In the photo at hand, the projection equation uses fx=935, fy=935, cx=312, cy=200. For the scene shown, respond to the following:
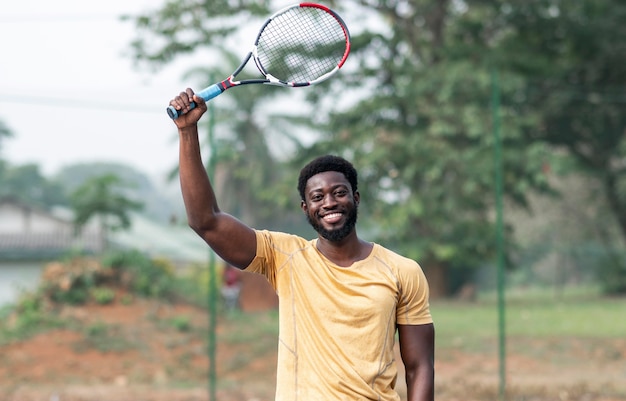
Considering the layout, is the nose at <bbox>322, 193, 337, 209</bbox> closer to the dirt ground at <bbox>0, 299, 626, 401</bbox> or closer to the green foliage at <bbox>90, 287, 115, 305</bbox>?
the dirt ground at <bbox>0, 299, 626, 401</bbox>

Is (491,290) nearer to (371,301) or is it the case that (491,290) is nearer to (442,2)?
(442,2)

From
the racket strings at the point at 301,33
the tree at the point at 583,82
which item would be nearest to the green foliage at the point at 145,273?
the tree at the point at 583,82

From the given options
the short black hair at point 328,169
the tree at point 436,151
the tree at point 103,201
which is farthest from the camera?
the tree at point 436,151

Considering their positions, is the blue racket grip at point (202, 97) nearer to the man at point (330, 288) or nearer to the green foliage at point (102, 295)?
the man at point (330, 288)

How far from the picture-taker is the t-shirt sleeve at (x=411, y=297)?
3398mm

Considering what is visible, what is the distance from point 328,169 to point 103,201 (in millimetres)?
7437

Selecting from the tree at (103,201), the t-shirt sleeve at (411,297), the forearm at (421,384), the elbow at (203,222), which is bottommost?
the forearm at (421,384)

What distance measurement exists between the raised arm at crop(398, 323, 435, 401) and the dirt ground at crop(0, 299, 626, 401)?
237 inches

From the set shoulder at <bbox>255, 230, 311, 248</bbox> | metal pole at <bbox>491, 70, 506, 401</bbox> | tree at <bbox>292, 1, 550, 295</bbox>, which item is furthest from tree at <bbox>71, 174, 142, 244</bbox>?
shoulder at <bbox>255, 230, 311, 248</bbox>

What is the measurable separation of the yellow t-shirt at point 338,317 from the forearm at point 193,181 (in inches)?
9.7

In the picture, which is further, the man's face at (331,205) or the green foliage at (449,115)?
the green foliage at (449,115)

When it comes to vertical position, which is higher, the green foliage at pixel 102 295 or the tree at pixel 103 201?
the tree at pixel 103 201

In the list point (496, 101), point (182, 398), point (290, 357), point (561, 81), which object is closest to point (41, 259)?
point (182, 398)

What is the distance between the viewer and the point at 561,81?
718 inches
